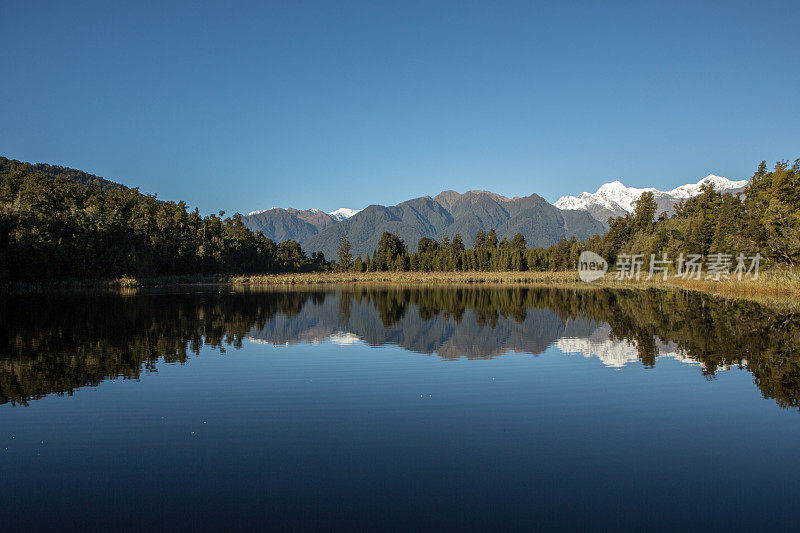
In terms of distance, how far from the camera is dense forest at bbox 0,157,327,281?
184ft

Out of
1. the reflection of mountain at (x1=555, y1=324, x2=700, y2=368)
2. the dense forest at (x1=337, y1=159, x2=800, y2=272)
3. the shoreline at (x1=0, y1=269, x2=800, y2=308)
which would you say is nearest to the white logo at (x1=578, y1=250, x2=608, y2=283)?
the dense forest at (x1=337, y1=159, x2=800, y2=272)

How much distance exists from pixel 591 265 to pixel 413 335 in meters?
91.2

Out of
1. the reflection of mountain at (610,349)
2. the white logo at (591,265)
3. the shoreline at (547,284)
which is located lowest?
the reflection of mountain at (610,349)

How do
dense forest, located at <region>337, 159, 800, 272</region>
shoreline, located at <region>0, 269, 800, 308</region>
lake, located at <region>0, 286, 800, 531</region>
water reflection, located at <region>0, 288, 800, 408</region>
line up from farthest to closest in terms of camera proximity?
dense forest, located at <region>337, 159, 800, 272</region>, shoreline, located at <region>0, 269, 800, 308</region>, water reflection, located at <region>0, 288, 800, 408</region>, lake, located at <region>0, 286, 800, 531</region>

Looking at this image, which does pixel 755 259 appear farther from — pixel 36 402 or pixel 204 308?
pixel 36 402

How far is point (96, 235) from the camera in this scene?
66250mm

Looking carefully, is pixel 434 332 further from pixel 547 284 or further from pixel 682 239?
pixel 682 239

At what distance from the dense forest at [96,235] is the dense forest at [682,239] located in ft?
135

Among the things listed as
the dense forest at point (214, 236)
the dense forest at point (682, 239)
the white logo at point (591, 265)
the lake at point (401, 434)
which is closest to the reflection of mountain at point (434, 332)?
the lake at point (401, 434)

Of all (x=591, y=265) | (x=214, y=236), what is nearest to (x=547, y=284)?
(x=591, y=265)

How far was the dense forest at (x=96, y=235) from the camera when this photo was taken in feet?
184

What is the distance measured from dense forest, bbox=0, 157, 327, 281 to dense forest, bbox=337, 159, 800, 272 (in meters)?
41.2

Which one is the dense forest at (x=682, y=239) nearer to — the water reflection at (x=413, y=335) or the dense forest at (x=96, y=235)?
the water reflection at (x=413, y=335)

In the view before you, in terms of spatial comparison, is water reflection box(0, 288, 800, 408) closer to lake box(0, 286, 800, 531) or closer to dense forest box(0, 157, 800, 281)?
lake box(0, 286, 800, 531)
